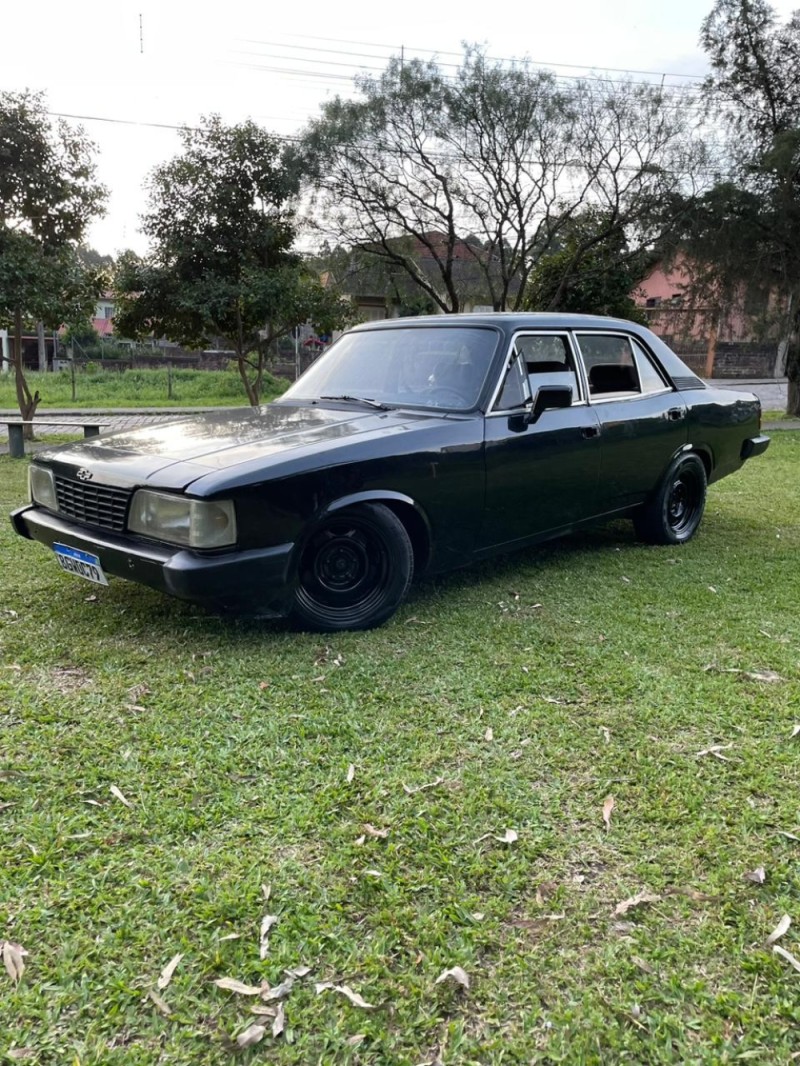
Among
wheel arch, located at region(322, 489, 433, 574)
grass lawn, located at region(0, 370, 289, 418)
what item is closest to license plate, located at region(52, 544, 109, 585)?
wheel arch, located at region(322, 489, 433, 574)

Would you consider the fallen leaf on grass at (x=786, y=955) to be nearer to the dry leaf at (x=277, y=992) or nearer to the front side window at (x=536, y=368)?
the dry leaf at (x=277, y=992)

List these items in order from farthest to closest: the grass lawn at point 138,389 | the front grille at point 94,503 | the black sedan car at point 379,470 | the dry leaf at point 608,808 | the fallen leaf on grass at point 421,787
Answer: the grass lawn at point 138,389 < the front grille at point 94,503 < the black sedan car at point 379,470 < the fallen leaf on grass at point 421,787 < the dry leaf at point 608,808

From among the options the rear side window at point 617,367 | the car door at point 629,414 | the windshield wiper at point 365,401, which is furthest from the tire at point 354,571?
the rear side window at point 617,367

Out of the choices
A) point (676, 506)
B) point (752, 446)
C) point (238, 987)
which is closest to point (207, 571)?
point (238, 987)

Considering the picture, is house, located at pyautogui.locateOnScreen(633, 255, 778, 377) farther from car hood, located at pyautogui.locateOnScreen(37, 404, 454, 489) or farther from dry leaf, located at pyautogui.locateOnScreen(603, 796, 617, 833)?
dry leaf, located at pyautogui.locateOnScreen(603, 796, 617, 833)

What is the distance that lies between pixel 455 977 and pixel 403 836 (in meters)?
0.54

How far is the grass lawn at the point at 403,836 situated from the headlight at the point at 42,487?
1.92 feet

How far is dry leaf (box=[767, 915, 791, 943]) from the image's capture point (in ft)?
6.43

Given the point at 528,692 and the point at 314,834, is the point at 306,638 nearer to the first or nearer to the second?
the point at 528,692

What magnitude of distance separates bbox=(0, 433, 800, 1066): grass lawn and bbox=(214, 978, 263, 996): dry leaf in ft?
0.03

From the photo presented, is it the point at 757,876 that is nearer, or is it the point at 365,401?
the point at 757,876

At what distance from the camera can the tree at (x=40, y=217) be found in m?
10.3

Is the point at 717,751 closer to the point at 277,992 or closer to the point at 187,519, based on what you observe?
the point at 277,992

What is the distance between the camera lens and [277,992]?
5.86ft
